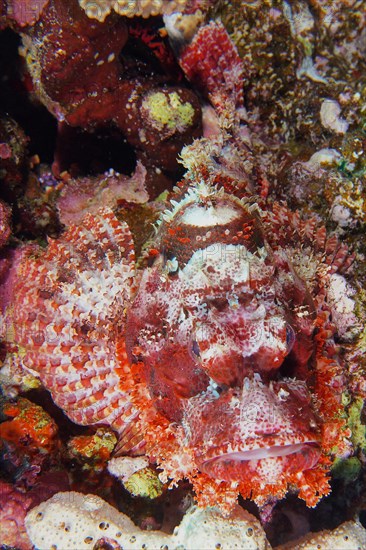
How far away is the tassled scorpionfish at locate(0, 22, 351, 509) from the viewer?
3.09 metres

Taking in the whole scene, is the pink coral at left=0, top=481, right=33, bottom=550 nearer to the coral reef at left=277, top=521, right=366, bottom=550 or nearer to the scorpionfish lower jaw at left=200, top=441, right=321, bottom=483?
the scorpionfish lower jaw at left=200, top=441, right=321, bottom=483

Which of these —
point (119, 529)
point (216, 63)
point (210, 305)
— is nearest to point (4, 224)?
point (210, 305)

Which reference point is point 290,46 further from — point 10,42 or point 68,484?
point 68,484

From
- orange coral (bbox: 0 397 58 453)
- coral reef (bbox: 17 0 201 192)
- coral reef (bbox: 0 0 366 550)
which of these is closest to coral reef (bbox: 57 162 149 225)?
coral reef (bbox: 0 0 366 550)

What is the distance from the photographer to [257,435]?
2.91 metres

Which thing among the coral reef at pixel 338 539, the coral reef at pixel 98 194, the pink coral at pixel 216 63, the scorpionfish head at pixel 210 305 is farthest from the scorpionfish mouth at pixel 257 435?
the pink coral at pixel 216 63

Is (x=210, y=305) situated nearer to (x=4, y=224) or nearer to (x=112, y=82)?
(x=4, y=224)

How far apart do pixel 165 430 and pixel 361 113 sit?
4.43 meters

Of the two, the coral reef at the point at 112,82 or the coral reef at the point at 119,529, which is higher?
the coral reef at the point at 112,82

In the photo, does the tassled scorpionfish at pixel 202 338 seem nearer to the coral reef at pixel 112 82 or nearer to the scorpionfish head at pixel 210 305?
the scorpionfish head at pixel 210 305

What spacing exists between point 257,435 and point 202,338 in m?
0.77

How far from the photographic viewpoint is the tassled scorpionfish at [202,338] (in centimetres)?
309

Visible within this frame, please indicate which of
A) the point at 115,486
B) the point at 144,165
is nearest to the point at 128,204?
the point at 144,165

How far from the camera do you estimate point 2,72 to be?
6273 millimetres
